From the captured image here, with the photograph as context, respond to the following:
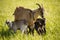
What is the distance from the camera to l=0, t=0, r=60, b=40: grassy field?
5.65 ft

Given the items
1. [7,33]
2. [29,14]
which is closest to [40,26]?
[29,14]

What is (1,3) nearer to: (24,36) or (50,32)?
(24,36)

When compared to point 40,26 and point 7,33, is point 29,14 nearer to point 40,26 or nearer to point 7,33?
point 40,26

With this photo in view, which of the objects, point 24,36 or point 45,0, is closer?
point 24,36

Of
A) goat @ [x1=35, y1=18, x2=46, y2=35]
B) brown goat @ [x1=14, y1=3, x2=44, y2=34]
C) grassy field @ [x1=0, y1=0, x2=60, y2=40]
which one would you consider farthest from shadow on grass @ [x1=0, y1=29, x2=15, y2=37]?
goat @ [x1=35, y1=18, x2=46, y2=35]

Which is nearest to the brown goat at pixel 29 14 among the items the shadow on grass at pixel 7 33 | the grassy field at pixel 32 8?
the grassy field at pixel 32 8

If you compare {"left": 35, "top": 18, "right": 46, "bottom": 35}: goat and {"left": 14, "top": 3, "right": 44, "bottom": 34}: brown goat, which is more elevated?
{"left": 14, "top": 3, "right": 44, "bottom": 34}: brown goat

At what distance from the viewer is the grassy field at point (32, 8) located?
1723mm

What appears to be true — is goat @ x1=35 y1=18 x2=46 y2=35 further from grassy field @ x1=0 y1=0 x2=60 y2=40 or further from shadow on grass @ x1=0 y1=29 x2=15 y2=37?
shadow on grass @ x1=0 y1=29 x2=15 y2=37

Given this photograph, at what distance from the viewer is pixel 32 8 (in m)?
1.80

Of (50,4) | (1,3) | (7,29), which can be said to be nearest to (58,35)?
(50,4)

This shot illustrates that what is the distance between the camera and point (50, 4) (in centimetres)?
188

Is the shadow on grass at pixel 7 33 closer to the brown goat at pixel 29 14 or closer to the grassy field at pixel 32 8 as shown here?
the grassy field at pixel 32 8

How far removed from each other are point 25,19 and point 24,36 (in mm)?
173
